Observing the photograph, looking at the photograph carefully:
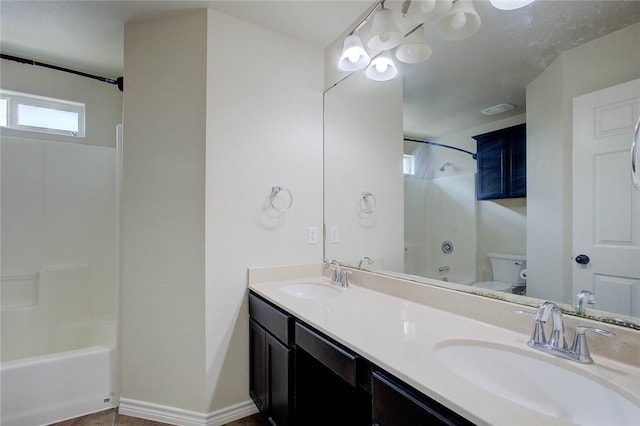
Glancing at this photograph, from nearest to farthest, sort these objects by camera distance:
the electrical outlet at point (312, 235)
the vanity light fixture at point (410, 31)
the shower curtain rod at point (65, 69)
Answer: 1. the vanity light fixture at point (410, 31)
2. the electrical outlet at point (312, 235)
3. the shower curtain rod at point (65, 69)

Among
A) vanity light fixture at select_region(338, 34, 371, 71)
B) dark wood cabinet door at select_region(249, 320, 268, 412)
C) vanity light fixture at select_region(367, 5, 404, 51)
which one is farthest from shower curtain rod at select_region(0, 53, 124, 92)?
dark wood cabinet door at select_region(249, 320, 268, 412)

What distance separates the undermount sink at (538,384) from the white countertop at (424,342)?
0.06 ft

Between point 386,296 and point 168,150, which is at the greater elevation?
point 168,150

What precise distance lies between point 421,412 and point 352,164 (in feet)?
5.26

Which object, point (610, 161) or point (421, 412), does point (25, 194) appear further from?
point (610, 161)

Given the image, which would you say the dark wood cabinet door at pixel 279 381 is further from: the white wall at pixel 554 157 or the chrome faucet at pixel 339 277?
the white wall at pixel 554 157

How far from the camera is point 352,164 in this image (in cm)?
212

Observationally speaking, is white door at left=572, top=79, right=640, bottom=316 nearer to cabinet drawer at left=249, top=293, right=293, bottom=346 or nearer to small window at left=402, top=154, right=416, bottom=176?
small window at left=402, top=154, right=416, bottom=176

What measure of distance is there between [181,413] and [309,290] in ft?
3.40

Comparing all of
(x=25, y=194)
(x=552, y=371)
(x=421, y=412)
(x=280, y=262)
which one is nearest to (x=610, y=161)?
(x=552, y=371)

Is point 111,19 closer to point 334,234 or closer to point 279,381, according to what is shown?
point 334,234

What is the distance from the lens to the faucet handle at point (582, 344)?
0.84m

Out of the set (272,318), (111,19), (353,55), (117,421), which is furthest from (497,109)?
(117,421)

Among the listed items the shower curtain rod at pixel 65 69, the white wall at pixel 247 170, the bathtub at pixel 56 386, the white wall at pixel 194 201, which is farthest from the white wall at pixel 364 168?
the shower curtain rod at pixel 65 69
